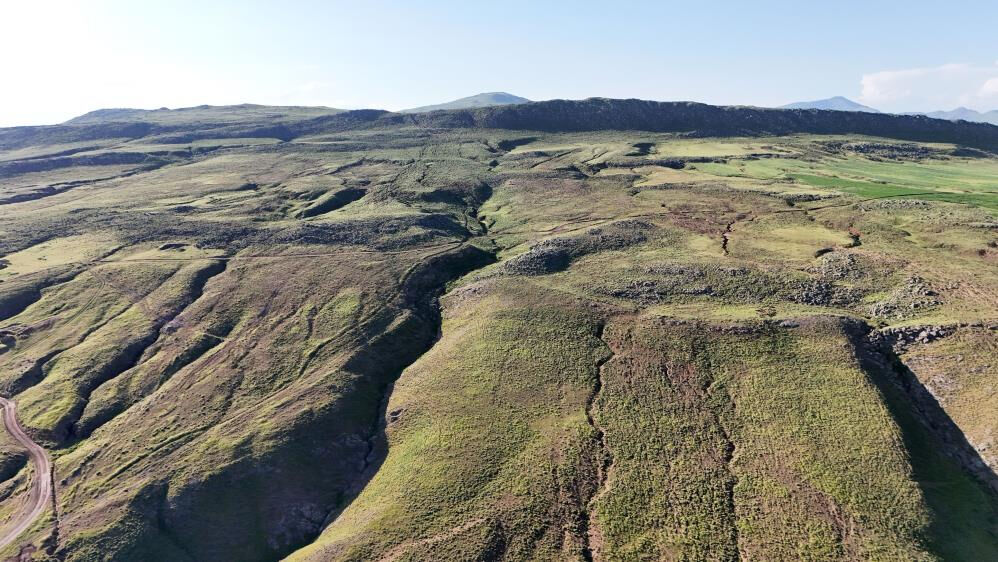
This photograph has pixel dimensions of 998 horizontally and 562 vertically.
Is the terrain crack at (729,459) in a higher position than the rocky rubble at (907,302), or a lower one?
lower

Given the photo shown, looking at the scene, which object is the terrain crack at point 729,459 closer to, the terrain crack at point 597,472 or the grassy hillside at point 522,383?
the grassy hillside at point 522,383

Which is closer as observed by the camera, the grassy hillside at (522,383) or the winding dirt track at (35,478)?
the grassy hillside at (522,383)

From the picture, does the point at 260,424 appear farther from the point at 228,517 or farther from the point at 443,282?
the point at 443,282

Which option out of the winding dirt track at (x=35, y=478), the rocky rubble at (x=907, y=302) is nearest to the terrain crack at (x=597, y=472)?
the rocky rubble at (x=907, y=302)

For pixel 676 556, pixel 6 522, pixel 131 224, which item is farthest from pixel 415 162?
pixel 676 556

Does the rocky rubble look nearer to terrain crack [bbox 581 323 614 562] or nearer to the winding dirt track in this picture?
terrain crack [bbox 581 323 614 562]

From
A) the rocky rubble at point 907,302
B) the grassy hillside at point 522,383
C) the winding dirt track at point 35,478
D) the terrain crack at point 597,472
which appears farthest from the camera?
the rocky rubble at point 907,302

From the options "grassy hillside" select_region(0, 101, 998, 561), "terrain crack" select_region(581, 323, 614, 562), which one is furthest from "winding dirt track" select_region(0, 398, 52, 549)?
"terrain crack" select_region(581, 323, 614, 562)

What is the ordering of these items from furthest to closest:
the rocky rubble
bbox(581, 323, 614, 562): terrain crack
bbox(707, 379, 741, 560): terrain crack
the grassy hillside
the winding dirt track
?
the rocky rubble → the winding dirt track → the grassy hillside → bbox(707, 379, 741, 560): terrain crack → bbox(581, 323, 614, 562): terrain crack
